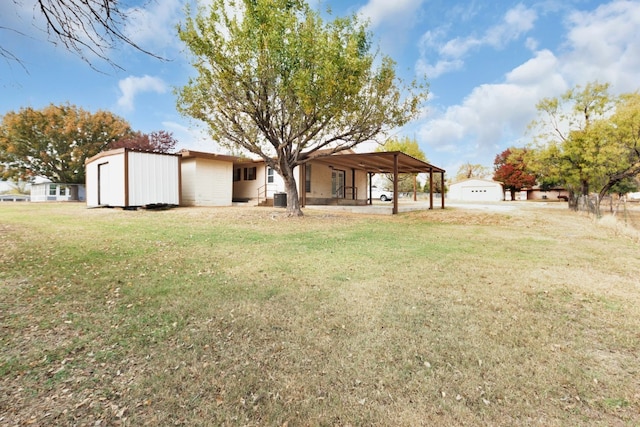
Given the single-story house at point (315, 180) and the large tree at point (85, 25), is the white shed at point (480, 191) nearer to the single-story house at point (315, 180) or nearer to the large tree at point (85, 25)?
the single-story house at point (315, 180)

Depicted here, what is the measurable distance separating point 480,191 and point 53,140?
162 ft

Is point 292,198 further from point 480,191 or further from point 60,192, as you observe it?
point 480,191

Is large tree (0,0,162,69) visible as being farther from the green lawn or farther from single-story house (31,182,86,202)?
single-story house (31,182,86,202)

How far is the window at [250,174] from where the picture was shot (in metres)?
20.3

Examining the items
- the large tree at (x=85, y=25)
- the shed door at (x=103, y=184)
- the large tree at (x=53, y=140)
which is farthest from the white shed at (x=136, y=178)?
the large tree at (x=53, y=140)

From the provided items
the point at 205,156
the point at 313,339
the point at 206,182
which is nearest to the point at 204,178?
the point at 206,182

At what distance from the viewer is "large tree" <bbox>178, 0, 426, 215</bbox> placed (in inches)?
380

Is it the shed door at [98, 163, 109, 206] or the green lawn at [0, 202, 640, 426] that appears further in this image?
the shed door at [98, 163, 109, 206]

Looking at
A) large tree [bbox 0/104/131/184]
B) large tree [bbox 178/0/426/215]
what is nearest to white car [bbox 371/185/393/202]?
large tree [bbox 178/0/426/215]

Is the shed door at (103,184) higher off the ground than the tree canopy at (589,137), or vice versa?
the tree canopy at (589,137)

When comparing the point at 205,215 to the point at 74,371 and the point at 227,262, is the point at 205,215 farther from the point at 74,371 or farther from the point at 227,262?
the point at 74,371

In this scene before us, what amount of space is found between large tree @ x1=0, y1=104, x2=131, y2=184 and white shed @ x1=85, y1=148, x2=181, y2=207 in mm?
15443

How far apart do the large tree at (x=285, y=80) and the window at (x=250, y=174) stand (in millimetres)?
7853

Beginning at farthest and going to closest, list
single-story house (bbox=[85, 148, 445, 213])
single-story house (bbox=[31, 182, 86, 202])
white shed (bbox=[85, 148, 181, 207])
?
single-story house (bbox=[31, 182, 86, 202])
single-story house (bbox=[85, 148, 445, 213])
white shed (bbox=[85, 148, 181, 207])
